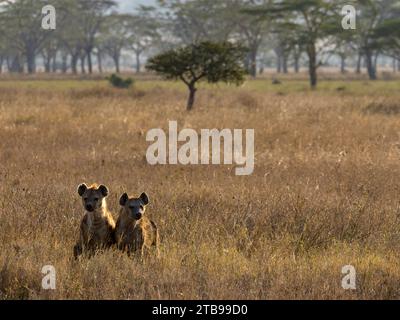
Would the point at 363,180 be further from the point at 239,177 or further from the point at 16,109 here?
the point at 16,109

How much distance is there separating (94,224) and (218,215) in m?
2.19

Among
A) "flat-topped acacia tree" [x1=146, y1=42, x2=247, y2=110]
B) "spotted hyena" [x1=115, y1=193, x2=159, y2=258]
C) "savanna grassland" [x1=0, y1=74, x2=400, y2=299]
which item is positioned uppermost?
"flat-topped acacia tree" [x1=146, y1=42, x2=247, y2=110]

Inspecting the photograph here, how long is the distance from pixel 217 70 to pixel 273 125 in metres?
7.03

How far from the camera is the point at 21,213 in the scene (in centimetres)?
755

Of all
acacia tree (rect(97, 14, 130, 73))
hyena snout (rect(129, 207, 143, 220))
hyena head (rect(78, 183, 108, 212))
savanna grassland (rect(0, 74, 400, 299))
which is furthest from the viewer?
acacia tree (rect(97, 14, 130, 73))

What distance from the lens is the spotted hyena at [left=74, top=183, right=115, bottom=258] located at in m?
6.05

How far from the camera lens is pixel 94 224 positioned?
6.15m

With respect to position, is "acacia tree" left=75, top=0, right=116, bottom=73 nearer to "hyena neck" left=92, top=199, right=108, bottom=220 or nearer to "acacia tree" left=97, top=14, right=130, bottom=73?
"acacia tree" left=97, top=14, right=130, bottom=73

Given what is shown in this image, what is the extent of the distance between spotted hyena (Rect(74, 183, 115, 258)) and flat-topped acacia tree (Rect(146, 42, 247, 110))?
17.2 m

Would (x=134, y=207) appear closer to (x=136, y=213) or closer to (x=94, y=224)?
(x=136, y=213)

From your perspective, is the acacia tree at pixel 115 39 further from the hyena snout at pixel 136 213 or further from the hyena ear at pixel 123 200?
the hyena snout at pixel 136 213

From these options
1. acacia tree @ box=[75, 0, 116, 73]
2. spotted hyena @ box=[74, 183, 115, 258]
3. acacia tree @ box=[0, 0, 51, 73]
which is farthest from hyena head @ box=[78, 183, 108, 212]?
acacia tree @ box=[75, 0, 116, 73]

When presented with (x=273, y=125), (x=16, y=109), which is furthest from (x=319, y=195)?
(x=16, y=109)

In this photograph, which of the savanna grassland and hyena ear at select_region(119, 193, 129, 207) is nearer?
the savanna grassland
